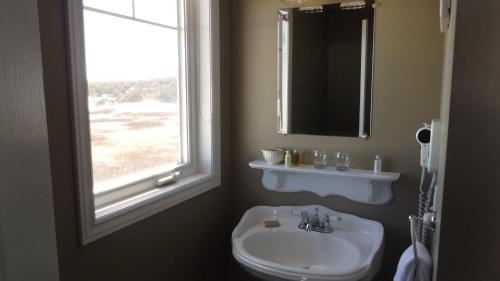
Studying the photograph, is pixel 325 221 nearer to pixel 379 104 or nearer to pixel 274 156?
pixel 274 156

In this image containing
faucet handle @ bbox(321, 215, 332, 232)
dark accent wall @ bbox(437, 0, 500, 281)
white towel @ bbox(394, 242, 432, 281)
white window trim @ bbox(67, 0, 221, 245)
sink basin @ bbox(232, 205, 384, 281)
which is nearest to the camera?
dark accent wall @ bbox(437, 0, 500, 281)

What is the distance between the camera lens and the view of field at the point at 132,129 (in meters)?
1.39

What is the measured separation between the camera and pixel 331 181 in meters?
1.91

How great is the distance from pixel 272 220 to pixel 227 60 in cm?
95

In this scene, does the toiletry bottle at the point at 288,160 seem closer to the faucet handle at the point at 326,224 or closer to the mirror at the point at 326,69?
the mirror at the point at 326,69

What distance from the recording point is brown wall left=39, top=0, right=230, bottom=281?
1.12 metres

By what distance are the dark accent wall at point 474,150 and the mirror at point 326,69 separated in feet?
3.64

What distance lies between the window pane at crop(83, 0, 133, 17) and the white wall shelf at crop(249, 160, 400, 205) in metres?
0.99

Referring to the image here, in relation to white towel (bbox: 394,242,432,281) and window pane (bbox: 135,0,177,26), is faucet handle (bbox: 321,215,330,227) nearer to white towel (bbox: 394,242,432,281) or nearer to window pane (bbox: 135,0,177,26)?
white towel (bbox: 394,242,432,281)

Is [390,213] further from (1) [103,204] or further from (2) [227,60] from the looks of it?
(1) [103,204]

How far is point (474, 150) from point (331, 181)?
4.06ft

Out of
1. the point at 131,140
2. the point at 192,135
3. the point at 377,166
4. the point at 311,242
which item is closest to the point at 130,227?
the point at 131,140

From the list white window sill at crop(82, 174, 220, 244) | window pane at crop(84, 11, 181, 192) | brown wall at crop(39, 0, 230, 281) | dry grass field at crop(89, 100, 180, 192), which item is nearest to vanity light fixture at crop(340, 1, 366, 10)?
brown wall at crop(39, 0, 230, 281)

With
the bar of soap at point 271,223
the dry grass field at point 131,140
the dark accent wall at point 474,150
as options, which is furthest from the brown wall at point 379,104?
the dark accent wall at point 474,150
